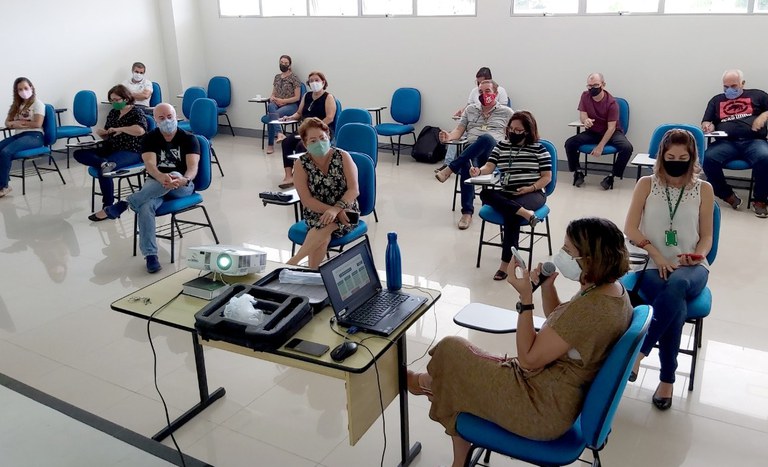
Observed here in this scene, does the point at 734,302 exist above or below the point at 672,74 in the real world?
below

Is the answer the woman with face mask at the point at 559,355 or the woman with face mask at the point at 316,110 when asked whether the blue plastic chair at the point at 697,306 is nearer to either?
the woman with face mask at the point at 559,355

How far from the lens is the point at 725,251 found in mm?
4785

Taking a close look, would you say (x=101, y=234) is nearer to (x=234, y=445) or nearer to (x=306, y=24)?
(x=234, y=445)

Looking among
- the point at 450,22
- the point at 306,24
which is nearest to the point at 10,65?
the point at 306,24

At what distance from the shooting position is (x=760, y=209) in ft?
18.5

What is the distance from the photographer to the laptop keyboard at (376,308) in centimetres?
232

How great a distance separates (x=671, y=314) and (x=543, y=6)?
5311 mm

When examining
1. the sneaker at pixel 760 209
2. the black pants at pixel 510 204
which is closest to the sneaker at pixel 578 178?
the sneaker at pixel 760 209

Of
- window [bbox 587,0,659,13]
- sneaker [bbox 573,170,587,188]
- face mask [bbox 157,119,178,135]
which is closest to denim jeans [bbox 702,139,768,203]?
sneaker [bbox 573,170,587,188]

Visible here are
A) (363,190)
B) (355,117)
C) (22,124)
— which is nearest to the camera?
(363,190)

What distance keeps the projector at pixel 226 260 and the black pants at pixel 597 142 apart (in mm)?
4919

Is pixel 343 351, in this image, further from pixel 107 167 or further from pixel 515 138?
pixel 107 167

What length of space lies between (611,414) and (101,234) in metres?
4.89

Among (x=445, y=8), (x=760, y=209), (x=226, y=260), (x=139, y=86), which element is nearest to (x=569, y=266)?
(x=226, y=260)
